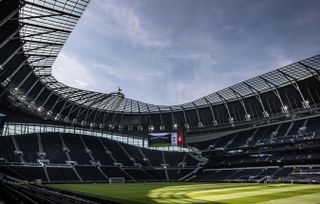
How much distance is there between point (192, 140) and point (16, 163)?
60355 millimetres

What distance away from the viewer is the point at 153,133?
8506 cm

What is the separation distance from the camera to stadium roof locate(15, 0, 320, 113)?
125ft

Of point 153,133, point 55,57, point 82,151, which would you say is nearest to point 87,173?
point 82,151

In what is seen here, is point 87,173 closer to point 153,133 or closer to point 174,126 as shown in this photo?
point 153,133

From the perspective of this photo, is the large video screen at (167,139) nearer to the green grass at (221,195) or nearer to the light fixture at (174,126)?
the light fixture at (174,126)

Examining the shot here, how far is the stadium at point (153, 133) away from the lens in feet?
192

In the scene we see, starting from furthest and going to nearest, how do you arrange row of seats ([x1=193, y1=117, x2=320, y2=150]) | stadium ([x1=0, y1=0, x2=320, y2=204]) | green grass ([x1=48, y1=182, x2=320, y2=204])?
row of seats ([x1=193, y1=117, x2=320, y2=150])
stadium ([x1=0, y1=0, x2=320, y2=204])
green grass ([x1=48, y1=182, x2=320, y2=204])

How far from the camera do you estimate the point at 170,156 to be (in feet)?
338

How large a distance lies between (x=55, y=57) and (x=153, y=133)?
42687mm

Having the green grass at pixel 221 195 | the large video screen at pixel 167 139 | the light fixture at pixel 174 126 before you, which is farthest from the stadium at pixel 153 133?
the green grass at pixel 221 195

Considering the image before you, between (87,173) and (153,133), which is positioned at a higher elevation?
(153,133)

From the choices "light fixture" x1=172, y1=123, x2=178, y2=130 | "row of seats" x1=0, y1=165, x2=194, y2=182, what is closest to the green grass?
"row of seats" x1=0, y1=165, x2=194, y2=182

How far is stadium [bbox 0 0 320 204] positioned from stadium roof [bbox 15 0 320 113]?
1.08 feet

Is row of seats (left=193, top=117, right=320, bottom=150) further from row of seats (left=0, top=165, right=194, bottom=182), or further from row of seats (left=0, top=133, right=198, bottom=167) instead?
row of seats (left=0, top=165, right=194, bottom=182)
